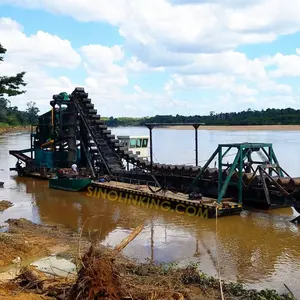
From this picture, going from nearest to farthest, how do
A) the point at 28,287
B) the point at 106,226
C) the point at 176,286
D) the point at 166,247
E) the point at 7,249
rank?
the point at 28,287 → the point at 176,286 → the point at 7,249 → the point at 166,247 → the point at 106,226

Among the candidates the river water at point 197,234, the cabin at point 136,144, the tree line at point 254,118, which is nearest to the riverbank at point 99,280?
the river water at point 197,234

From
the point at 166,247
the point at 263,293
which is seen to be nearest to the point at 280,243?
the point at 166,247

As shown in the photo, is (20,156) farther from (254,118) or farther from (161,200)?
(254,118)

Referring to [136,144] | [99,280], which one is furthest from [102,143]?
[99,280]

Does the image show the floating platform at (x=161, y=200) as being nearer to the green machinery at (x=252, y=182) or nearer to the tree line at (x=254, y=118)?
the green machinery at (x=252, y=182)

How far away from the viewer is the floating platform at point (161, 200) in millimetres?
19125

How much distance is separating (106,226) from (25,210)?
5.77 m

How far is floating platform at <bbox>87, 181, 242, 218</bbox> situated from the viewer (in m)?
19.1

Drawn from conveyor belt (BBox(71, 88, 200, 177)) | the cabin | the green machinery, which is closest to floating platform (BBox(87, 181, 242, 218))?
the green machinery

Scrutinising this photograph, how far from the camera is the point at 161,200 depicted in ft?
71.0

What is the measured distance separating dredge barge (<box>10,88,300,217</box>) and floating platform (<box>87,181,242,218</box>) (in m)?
0.05

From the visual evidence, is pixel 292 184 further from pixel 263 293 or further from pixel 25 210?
pixel 25 210

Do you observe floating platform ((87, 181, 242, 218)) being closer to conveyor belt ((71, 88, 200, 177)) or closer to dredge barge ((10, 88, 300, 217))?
dredge barge ((10, 88, 300, 217))

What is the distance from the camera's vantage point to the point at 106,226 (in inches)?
728
